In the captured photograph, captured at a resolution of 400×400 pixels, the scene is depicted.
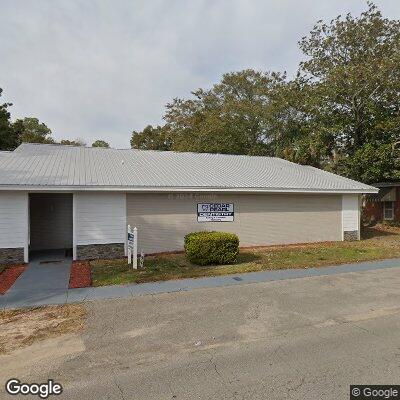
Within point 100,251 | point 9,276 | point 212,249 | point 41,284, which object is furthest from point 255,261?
point 9,276

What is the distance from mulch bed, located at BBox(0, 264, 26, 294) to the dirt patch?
7.06 ft

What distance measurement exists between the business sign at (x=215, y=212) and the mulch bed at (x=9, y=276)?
7032mm

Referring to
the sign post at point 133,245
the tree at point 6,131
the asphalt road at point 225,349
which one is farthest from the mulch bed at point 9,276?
the tree at point 6,131

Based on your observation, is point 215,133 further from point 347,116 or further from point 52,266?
point 52,266

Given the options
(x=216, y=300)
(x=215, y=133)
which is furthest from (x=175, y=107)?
(x=216, y=300)

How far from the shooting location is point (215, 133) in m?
33.5

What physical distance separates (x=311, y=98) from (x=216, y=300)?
21908 millimetres

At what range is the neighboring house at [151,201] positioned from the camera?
1290 cm

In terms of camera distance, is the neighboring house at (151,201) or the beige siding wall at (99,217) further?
the beige siding wall at (99,217)

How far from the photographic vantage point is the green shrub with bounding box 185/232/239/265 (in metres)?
12.1

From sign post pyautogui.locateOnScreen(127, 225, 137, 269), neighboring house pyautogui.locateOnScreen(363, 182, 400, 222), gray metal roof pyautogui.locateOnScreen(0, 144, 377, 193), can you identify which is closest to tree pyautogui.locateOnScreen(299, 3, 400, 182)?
neighboring house pyautogui.locateOnScreen(363, 182, 400, 222)

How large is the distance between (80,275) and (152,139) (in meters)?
38.3
